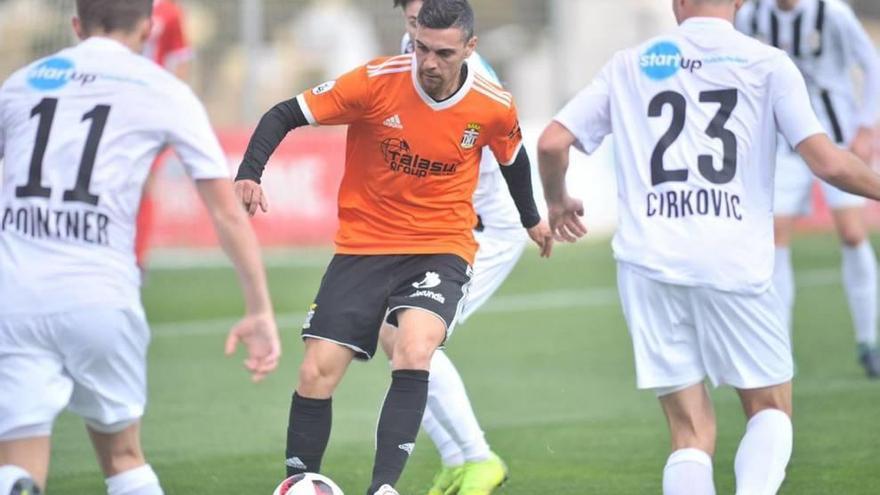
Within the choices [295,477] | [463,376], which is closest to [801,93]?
[295,477]

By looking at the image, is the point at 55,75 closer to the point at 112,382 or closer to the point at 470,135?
the point at 112,382

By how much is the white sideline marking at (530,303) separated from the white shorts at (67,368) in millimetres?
7727

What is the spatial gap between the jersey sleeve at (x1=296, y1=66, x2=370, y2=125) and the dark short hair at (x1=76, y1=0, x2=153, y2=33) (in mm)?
953

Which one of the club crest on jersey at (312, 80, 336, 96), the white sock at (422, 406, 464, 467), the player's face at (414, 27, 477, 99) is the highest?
the player's face at (414, 27, 477, 99)

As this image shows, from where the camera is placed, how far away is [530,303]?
14758 mm

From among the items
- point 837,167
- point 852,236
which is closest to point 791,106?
point 837,167

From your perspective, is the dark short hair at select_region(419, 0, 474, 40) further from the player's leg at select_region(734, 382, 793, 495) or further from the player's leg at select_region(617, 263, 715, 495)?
the player's leg at select_region(734, 382, 793, 495)

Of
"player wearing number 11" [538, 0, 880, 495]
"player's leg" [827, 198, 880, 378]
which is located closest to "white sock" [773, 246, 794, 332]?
"player's leg" [827, 198, 880, 378]

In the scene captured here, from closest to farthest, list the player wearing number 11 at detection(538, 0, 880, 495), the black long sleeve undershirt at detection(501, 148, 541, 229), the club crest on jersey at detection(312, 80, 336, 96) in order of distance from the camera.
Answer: the player wearing number 11 at detection(538, 0, 880, 495) → the club crest on jersey at detection(312, 80, 336, 96) → the black long sleeve undershirt at detection(501, 148, 541, 229)

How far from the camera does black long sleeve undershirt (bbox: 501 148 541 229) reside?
6.70m

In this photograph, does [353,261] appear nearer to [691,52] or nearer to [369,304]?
[369,304]

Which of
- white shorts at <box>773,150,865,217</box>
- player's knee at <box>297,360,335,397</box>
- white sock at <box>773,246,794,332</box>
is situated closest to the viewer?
player's knee at <box>297,360,335,397</box>

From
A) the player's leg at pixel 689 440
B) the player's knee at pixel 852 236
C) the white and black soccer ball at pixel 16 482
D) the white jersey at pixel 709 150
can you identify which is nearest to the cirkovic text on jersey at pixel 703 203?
the white jersey at pixel 709 150

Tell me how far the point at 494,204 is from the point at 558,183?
4.77 feet
